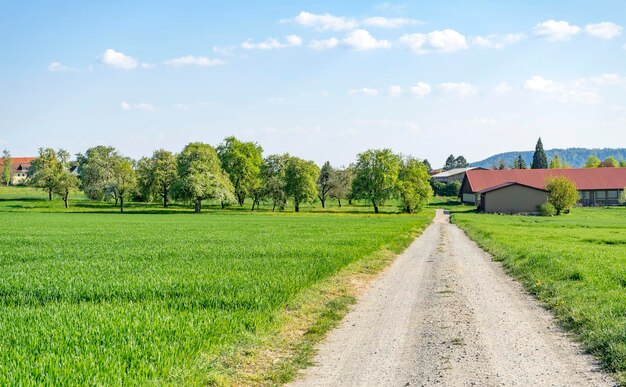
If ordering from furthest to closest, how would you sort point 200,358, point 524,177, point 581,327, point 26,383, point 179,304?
point 524,177 < point 179,304 < point 581,327 < point 200,358 < point 26,383

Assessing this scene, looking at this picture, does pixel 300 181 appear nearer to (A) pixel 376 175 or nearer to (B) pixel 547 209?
(A) pixel 376 175

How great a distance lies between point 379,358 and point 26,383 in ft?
17.7

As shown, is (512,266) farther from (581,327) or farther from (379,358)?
(379,358)

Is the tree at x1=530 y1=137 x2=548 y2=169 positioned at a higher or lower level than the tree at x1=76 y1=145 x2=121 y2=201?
higher

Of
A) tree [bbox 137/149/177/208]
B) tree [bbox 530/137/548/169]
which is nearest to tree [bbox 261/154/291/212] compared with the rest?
tree [bbox 137/149/177/208]

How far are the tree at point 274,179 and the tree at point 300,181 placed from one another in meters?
1.33

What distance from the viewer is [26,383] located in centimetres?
654

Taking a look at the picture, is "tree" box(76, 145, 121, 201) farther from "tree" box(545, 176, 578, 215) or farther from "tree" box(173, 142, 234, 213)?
"tree" box(545, 176, 578, 215)

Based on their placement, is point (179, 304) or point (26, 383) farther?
point (179, 304)

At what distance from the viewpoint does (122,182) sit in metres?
96.5

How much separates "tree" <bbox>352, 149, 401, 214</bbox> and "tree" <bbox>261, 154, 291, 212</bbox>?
540 inches

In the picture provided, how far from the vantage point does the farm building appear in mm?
89375

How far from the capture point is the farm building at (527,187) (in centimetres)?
8938

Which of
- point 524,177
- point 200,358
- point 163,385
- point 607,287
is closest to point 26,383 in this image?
point 163,385
